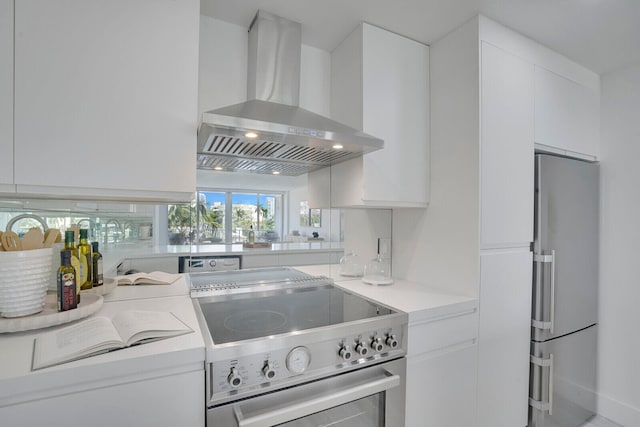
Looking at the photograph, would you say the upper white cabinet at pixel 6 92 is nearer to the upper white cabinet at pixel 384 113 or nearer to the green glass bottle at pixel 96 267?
the green glass bottle at pixel 96 267

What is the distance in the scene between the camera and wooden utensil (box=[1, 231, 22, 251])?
96 cm

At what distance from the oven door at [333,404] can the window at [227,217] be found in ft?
2.95

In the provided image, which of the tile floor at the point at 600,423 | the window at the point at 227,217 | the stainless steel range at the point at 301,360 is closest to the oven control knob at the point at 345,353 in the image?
the stainless steel range at the point at 301,360

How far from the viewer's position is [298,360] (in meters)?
1.03

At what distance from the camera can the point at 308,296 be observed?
154cm

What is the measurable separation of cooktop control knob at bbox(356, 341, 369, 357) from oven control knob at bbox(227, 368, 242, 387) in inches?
18.4

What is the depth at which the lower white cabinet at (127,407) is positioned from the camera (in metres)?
0.73

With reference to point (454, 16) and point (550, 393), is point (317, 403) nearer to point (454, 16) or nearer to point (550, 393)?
point (550, 393)

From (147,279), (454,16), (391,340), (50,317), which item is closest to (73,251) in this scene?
(50,317)

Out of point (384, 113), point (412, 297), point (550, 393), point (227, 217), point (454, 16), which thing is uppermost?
point (454, 16)

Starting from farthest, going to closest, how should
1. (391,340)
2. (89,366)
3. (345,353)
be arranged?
(391,340) → (345,353) → (89,366)

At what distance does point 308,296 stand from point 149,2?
4.74ft

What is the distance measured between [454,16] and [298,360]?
180 centimetres

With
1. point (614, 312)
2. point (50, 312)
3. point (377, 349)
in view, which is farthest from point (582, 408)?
point (50, 312)
